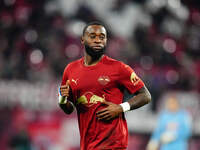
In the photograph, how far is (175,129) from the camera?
8094 mm

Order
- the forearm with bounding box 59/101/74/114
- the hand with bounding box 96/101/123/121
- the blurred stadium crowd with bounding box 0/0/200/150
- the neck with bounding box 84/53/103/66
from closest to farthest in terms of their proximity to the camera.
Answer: the hand with bounding box 96/101/123/121, the neck with bounding box 84/53/103/66, the forearm with bounding box 59/101/74/114, the blurred stadium crowd with bounding box 0/0/200/150

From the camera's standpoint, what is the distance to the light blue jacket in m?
8.03

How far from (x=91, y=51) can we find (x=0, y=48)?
9.06 m

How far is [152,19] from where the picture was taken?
14.2 m

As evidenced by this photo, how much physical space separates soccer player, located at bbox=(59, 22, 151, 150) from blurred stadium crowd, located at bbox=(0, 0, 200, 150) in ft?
22.5

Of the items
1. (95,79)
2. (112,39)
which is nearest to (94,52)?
(95,79)

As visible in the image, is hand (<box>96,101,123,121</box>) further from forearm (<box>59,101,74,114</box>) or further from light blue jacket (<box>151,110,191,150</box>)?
light blue jacket (<box>151,110,191,150</box>)

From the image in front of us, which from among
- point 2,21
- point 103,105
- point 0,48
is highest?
point 2,21

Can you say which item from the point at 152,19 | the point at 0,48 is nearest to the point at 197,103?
the point at 152,19

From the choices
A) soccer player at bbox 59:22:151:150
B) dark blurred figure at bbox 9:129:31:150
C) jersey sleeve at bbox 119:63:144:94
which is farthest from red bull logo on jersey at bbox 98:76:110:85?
dark blurred figure at bbox 9:129:31:150

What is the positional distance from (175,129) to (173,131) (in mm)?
58

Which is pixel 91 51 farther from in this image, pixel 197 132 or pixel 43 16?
pixel 43 16

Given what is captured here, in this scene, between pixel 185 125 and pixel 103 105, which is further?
pixel 185 125

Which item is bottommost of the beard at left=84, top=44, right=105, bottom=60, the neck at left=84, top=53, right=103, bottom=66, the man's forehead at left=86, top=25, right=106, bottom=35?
the neck at left=84, top=53, right=103, bottom=66
